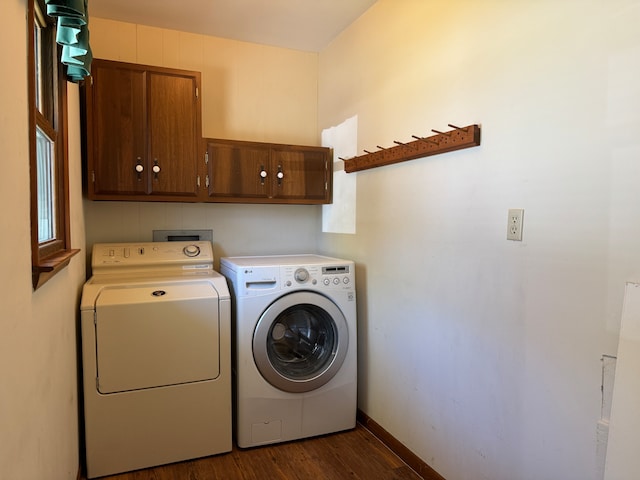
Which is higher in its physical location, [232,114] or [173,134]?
[232,114]

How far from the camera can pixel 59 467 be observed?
149 cm

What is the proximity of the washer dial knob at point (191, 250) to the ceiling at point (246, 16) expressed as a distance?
1.41 meters

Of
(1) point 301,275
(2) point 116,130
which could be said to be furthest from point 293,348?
(2) point 116,130

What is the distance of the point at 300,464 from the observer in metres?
2.25

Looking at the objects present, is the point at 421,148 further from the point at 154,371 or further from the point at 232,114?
the point at 154,371

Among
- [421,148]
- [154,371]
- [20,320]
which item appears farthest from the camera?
[154,371]

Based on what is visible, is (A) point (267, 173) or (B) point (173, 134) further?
(A) point (267, 173)

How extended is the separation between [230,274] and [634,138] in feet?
6.58

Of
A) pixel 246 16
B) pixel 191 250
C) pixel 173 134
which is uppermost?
pixel 246 16

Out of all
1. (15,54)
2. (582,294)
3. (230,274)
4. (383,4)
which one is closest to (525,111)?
(582,294)

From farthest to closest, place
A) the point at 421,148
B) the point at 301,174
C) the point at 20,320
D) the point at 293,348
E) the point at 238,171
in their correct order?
1. the point at 301,174
2. the point at 238,171
3. the point at 293,348
4. the point at 421,148
5. the point at 20,320

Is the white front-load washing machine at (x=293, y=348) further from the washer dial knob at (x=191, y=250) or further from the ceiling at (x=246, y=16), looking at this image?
the ceiling at (x=246, y=16)

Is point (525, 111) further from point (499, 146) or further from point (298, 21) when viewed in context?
point (298, 21)

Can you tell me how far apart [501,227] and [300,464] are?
1560mm
